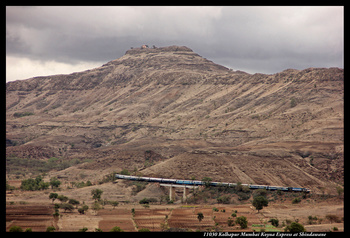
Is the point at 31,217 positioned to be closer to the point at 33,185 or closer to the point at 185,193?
the point at 185,193

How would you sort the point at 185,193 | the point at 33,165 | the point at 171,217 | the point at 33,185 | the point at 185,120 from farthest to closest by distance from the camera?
the point at 185,120 < the point at 33,165 < the point at 33,185 < the point at 185,193 < the point at 171,217

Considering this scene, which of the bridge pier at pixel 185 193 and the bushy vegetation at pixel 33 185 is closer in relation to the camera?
the bridge pier at pixel 185 193

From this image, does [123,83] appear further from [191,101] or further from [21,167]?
[21,167]

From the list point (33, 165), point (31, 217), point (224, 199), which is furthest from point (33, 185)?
point (224, 199)

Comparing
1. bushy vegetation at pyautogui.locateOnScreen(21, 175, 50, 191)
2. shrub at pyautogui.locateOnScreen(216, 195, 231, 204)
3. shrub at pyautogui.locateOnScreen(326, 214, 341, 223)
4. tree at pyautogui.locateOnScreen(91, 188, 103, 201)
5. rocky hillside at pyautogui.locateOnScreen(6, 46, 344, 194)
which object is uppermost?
rocky hillside at pyautogui.locateOnScreen(6, 46, 344, 194)

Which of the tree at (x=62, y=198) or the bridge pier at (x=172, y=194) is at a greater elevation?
the tree at (x=62, y=198)

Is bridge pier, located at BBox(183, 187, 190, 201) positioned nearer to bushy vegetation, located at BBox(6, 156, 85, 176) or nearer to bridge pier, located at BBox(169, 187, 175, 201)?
bridge pier, located at BBox(169, 187, 175, 201)

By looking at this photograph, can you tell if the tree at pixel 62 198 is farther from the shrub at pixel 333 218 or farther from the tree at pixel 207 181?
the shrub at pixel 333 218

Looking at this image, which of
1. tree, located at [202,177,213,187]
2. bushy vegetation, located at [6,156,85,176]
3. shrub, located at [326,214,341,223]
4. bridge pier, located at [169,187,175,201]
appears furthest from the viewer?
bushy vegetation, located at [6,156,85,176]

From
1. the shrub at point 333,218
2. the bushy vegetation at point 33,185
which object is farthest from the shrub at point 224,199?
the bushy vegetation at point 33,185

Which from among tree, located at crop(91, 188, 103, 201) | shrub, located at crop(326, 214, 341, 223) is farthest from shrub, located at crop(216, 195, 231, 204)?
shrub, located at crop(326, 214, 341, 223)
